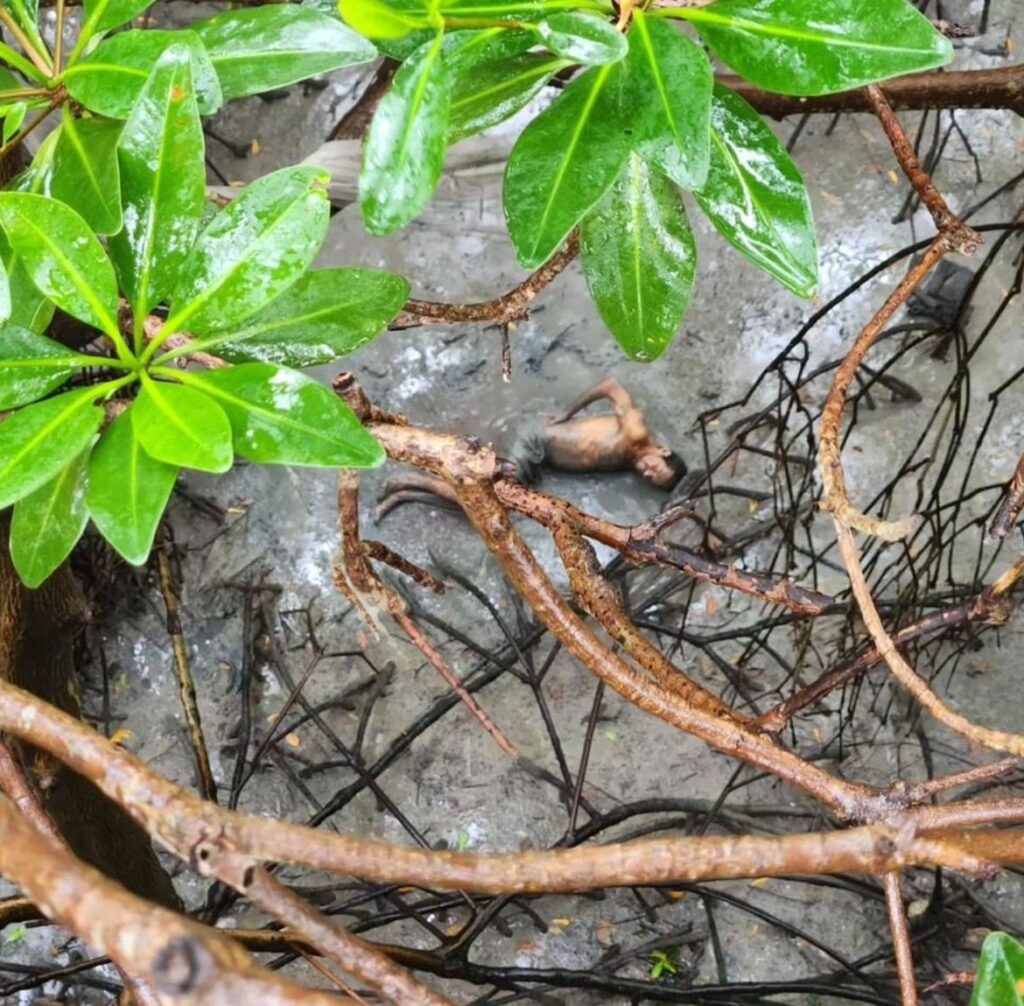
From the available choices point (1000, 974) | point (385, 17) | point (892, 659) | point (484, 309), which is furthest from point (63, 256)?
point (1000, 974)

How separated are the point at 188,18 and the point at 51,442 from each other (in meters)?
2.00

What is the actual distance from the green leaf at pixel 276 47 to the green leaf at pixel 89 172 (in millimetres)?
90

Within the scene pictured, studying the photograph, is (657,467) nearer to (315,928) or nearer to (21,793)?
Result: (21,793)

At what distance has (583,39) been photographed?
553 mm

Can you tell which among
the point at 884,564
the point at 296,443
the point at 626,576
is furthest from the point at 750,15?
the point at 884,564

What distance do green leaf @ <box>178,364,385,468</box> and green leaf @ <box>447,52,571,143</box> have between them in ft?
0.75

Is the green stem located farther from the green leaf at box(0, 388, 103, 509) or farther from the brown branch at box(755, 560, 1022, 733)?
the brown branch at box(755, 560, 1022, 733)

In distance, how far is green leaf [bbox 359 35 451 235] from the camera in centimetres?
59

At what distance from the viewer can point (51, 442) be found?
621 mm

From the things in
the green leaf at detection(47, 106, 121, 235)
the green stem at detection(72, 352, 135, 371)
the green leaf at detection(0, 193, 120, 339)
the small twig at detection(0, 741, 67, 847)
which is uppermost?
the green leaf at detection(47, 106, 121, 235)

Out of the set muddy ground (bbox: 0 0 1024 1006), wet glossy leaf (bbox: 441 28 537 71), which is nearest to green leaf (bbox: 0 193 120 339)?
wet glossy leaf (bbox: 441 28 537 71)

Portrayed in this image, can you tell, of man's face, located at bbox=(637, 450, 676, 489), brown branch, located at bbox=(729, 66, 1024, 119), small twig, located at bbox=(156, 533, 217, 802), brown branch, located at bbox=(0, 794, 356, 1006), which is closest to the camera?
brown branch, located at bbox=(0, 794, 356, 1006)

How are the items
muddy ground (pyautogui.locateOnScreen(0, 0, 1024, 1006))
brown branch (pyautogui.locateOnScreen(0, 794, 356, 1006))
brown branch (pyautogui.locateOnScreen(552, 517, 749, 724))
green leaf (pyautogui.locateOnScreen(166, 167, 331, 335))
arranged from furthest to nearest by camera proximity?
muddy ground (pyautogui.locateOnScreen(0, 0, 1024, 1006)) < brown branch (pyautogui.locateOnScreen(552, 517, 749, 724)) < green leaf (pyautogui.locateOnScreen(166, 167, 331, 335)) < brown branch (pyautogui.locateOnScreen(0, 794, 356, 1006))

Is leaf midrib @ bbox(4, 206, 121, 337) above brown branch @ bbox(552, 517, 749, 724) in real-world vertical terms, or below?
above
